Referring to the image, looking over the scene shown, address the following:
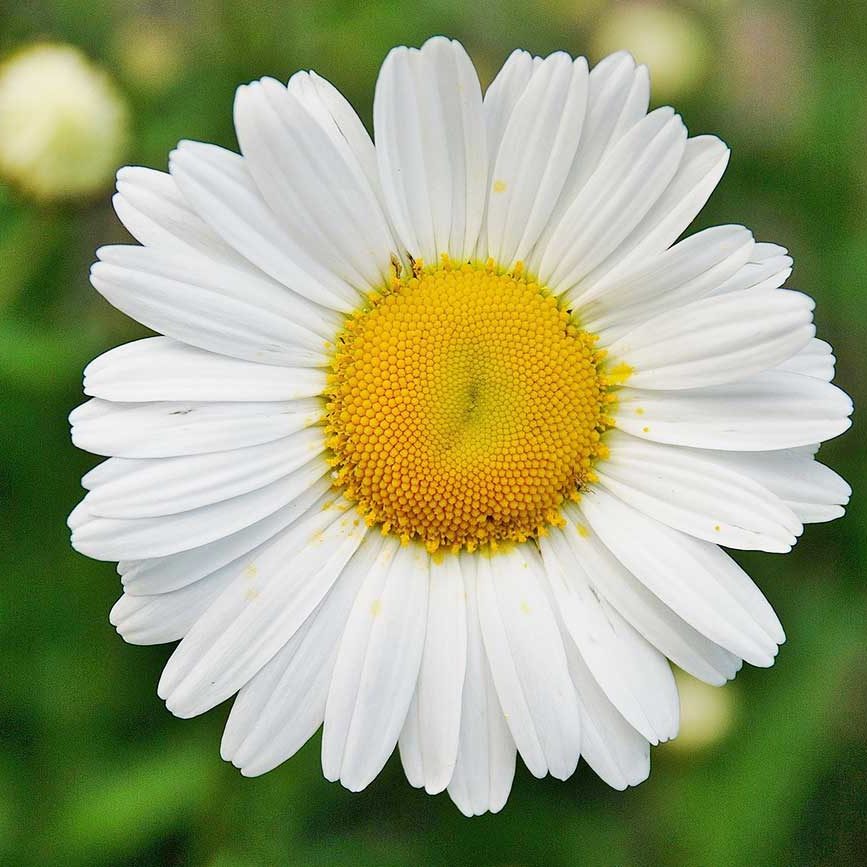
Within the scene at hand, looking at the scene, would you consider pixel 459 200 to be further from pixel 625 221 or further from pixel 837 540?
pixel 837 540

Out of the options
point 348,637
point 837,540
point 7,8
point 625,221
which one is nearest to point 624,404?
point 625,221

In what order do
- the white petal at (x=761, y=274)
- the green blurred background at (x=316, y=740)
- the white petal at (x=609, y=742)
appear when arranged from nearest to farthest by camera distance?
the white petal at (x=761, y=274), the white petal at (x=609, y=742), the green blurred background at (x=316, y=740)

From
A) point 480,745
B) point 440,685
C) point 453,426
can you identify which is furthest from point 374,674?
point 453,426

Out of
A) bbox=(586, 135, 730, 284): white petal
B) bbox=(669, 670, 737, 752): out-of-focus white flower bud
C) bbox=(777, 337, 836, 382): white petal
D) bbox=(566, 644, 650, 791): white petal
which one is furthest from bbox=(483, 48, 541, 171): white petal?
bbox=(669, 670, 737, 752): out-of-focus white flower bud

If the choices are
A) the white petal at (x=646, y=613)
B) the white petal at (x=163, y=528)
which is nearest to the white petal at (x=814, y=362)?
the white petal at (x=646, y=613)

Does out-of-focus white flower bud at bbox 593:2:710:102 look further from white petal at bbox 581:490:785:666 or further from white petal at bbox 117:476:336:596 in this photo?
white petal at bbox 117:476:336:596

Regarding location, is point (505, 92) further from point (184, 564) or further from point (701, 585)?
point (184, 564)

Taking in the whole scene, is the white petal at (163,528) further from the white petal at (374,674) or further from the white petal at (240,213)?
the white petal at (240,213)
